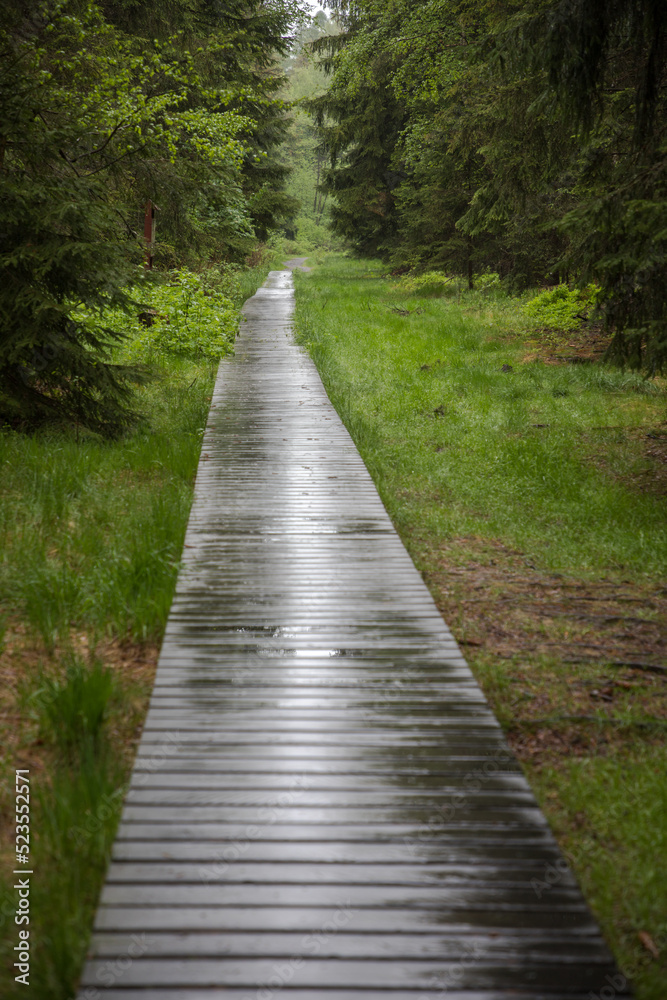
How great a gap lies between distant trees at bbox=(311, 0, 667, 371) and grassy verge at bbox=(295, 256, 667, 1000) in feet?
5.55

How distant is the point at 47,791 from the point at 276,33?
24640 millimetres

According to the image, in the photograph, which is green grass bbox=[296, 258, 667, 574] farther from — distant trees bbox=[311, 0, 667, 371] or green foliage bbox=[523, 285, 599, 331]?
distant trees bbox=[311, 0, 667, 371]

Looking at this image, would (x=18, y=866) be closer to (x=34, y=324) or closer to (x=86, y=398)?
(x=34, y=324)

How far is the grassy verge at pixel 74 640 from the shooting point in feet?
7.83

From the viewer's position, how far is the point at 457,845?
2.60 m

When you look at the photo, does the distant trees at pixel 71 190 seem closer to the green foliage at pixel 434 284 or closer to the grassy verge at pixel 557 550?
the grassy verge at pixel 557 550

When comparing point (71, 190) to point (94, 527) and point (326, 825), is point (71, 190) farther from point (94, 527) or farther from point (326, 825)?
point (326, 825)

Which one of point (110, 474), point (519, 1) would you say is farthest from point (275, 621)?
point (519, 1)

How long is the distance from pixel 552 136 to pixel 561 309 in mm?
5852

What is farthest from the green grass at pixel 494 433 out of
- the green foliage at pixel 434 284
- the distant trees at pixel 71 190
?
the green foliage at pixel 434 284

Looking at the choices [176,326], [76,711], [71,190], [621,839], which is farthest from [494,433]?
[76,711]

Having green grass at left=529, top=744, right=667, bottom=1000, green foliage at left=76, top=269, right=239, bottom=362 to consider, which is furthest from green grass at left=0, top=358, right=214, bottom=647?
green foliage at left=76, top=269, right=239, bottom=362

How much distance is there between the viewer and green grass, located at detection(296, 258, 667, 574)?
625 cm

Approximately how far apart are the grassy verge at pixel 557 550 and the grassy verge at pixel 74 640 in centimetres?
195
